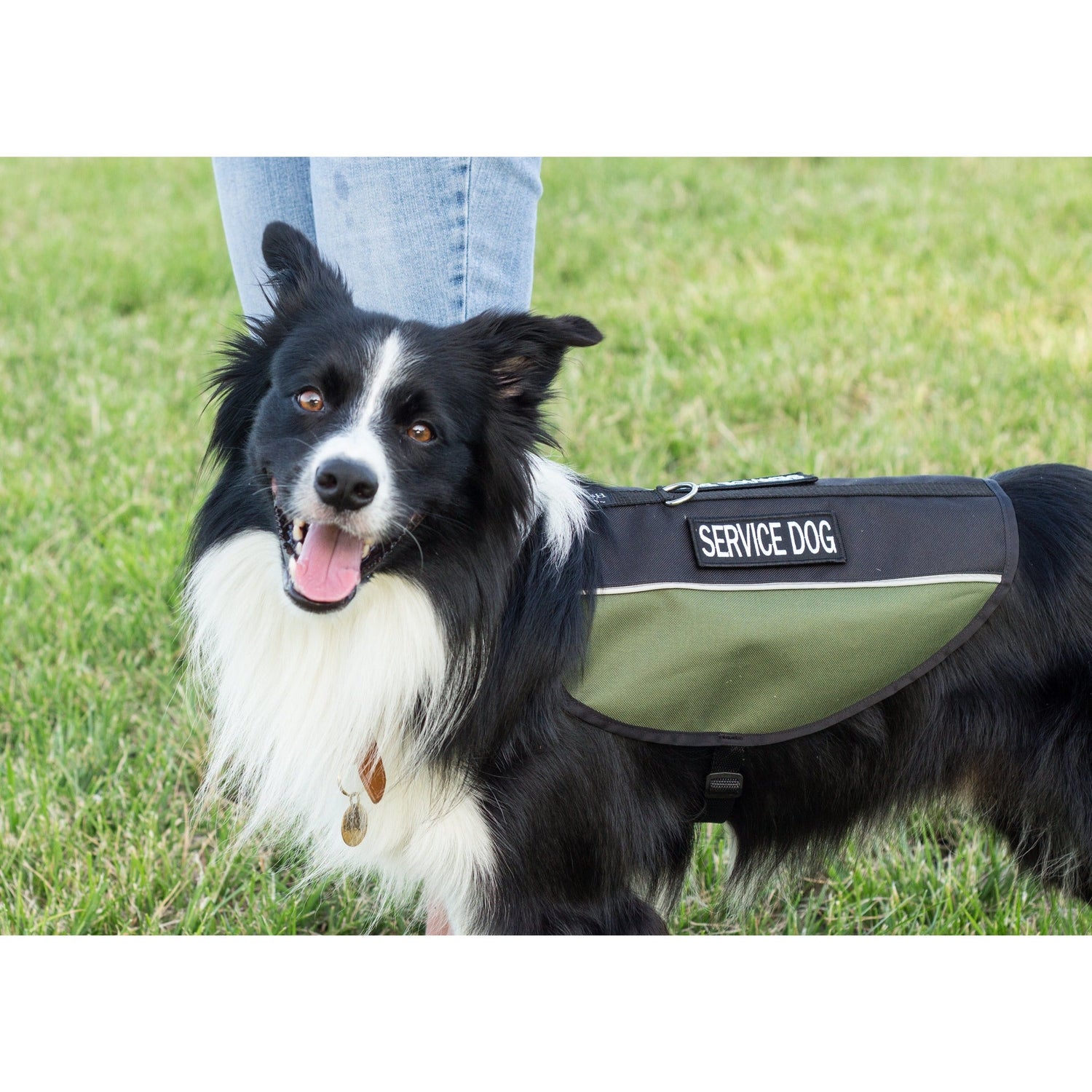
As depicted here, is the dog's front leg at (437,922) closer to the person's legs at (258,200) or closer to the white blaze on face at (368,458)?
the white blaze on face at (368,458)

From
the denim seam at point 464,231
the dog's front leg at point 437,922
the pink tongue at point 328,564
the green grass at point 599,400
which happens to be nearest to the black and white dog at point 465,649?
the pink tongue at point 328,564

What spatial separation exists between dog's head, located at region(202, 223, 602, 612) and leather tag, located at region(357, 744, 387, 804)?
1.22 ft

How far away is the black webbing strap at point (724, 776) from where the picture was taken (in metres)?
2.39

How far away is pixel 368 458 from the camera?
1995mm

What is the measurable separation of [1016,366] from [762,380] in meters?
1.25

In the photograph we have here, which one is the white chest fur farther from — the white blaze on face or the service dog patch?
the service dog patch

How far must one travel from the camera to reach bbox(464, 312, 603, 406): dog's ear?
7.24 feet

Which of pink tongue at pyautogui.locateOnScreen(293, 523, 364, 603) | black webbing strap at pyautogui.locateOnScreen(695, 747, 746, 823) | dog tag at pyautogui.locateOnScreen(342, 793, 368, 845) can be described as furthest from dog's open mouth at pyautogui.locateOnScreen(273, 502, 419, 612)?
black webbing strap at pyautogui.locateOnScreen(695, 747, 746, 823)

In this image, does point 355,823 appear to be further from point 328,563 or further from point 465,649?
point 328,563

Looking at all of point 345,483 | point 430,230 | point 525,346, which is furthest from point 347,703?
point 430,230

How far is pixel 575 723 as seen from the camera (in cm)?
224

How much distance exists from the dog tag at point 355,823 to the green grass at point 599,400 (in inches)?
23.5

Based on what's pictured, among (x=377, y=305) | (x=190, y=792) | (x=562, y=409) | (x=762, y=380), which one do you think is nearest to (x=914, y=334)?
(x=762, y=380)

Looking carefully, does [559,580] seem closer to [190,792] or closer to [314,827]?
[314,827]
